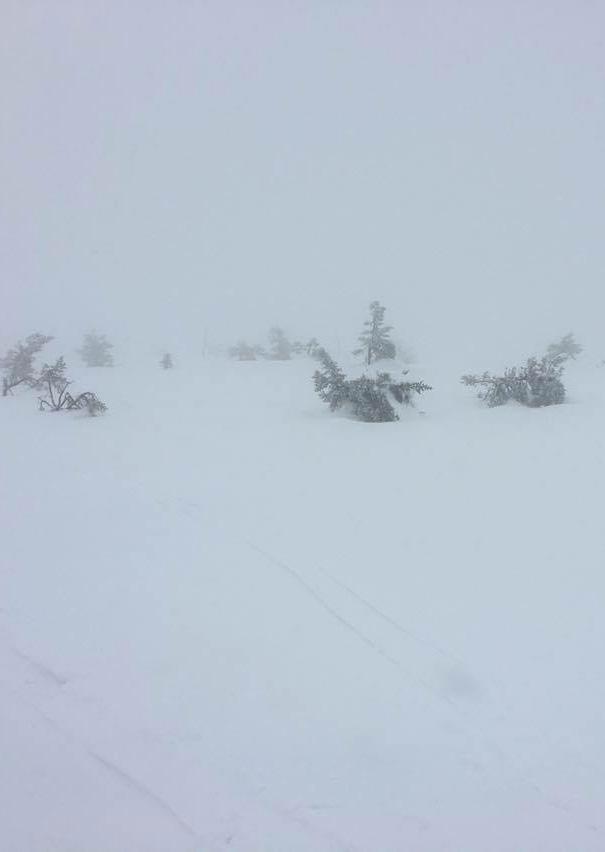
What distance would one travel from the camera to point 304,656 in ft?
8.69

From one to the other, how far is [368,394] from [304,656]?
17.3ft

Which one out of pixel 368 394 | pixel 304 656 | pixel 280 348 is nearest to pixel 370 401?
pixel 368 394

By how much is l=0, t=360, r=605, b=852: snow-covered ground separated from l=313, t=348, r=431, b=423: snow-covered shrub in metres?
1.99

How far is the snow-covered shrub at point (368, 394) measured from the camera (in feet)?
24.2

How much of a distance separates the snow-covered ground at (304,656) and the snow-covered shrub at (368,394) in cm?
199

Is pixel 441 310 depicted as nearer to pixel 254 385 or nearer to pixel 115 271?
pixel 254 385

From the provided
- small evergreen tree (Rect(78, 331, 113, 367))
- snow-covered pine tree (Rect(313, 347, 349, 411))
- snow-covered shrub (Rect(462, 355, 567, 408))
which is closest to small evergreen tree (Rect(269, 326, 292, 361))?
small evergreen tree (Rect(78, 331, 113, 367))

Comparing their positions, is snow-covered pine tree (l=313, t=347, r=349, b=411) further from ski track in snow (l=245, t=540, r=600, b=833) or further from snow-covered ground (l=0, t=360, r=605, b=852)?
ski track in snow (l=245, t=540, r=600, b=833)

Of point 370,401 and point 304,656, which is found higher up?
point 370,401

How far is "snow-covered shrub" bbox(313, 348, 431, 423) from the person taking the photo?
290 inches

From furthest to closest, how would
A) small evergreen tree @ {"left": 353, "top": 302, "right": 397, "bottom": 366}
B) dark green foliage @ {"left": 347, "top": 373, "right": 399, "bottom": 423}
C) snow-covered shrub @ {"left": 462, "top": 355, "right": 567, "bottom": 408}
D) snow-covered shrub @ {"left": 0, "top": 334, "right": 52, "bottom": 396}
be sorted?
1. small evergreen tree @ {"left": 353, "top": 302, "right": 397, "bottom": 366}
2. snow-covered shrub @ {"left": 0, "top": 334, "right": 52, "bottom": 396}
3. snow-covered shrub @ {"left": 462, "top": 355, "right": 567, "bottom": 408}
4. dark green foliage @ {"left": 347, "top": 373, "right": 399, "bottom": 423}

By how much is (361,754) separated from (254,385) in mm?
8936

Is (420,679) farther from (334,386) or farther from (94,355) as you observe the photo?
(94,355)

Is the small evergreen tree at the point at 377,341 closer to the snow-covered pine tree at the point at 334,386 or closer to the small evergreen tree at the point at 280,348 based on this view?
the small evergreen tree at the point at 280,348
